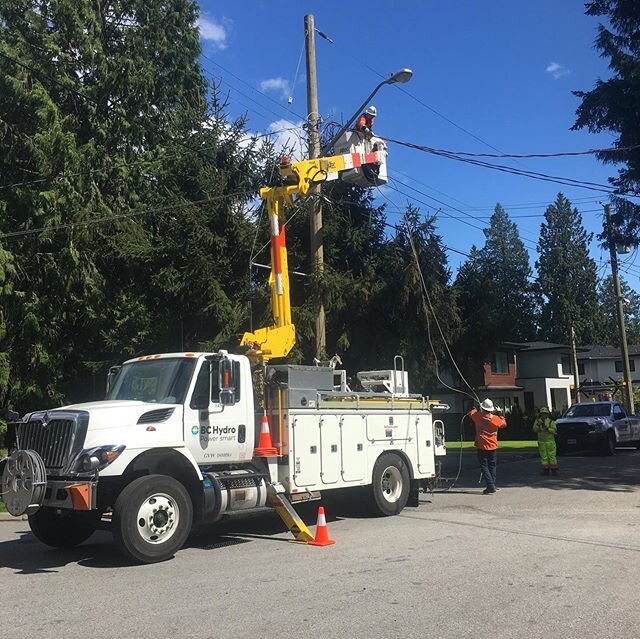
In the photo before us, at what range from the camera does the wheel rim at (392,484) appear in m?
11.5

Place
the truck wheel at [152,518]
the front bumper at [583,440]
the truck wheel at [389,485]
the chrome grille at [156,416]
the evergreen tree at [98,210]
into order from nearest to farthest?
the truck wheel at [152,518], the chrome grille at [156,416], the truck wheel at [389,485], the evergreen tree at [98,210], the front bumper at [583,440]

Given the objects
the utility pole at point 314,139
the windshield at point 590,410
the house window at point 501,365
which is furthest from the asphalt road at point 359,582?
the house window at point 501,365

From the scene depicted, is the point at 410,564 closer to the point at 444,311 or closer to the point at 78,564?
the point at 78,564

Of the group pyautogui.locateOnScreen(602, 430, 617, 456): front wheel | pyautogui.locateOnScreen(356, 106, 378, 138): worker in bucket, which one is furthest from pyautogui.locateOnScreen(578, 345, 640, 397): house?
pyautogui.locateOnScreen(356, 106, 378, 138): worker in bucket

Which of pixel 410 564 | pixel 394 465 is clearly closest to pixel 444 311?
pixel 394 465

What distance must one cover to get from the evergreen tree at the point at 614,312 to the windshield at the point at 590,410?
39.2 m

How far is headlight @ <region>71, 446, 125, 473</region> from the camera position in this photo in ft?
26.0

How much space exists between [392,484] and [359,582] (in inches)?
186

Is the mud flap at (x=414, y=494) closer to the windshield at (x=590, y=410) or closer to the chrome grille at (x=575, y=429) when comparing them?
the chrome grille at (x=575, y=429)

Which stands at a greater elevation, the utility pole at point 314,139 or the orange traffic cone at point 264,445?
the utility pole at point 314,139

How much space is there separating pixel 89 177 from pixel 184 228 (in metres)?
5.39

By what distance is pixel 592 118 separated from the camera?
19.4 meters

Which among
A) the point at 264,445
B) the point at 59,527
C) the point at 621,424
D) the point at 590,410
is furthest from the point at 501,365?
the point at 59,527

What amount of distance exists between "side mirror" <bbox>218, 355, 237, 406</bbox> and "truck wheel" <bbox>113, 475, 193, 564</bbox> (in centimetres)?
129
